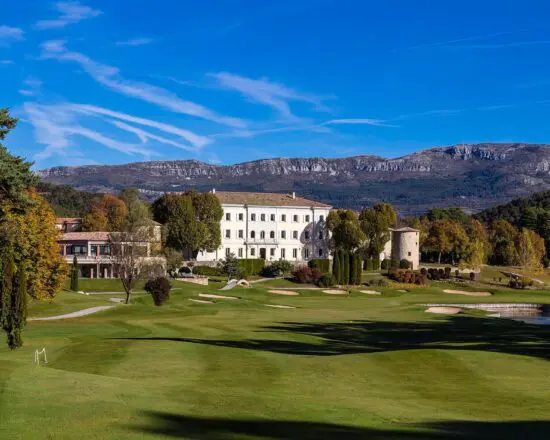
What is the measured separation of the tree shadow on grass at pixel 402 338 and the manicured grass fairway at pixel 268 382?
109 millimetres

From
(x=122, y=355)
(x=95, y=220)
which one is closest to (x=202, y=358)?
(x=122, y=355)

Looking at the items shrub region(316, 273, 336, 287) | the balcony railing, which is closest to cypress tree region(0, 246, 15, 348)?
shrub region(316, 273, 336, 287)

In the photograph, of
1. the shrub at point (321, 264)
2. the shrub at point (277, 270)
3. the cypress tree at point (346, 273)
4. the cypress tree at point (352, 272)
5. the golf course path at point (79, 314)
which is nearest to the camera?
the golf course path at point (79, 314)

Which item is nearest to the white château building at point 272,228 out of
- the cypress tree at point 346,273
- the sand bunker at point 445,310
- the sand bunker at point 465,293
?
the cypress tree at point 346,273

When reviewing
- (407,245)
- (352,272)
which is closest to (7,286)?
(352,272)

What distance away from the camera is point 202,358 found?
2773 cm

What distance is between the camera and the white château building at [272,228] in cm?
12144

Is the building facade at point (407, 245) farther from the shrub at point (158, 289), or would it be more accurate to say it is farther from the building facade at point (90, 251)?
the shrub at point (158, 289)

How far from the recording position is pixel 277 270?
105 m

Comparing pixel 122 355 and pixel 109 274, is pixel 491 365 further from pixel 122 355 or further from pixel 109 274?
pixel 109 274

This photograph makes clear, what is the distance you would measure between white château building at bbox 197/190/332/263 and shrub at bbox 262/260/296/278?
1434cm

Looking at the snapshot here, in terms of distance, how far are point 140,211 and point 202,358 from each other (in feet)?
191

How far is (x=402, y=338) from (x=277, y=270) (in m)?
63.6

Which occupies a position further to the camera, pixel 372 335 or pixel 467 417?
pixel 372 335
